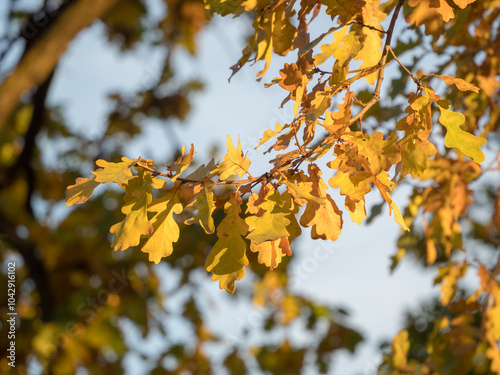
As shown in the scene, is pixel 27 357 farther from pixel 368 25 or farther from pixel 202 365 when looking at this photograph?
pixel 368 25

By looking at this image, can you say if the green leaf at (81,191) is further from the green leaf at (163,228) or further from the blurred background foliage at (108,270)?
the blurred background foliage at (108,270)

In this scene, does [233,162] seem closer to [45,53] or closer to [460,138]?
[460,138]

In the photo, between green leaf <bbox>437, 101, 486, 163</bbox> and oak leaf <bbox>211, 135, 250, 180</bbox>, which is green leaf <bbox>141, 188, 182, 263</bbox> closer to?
oak leaf <bbox>211, 135, 250, 180</bbox>

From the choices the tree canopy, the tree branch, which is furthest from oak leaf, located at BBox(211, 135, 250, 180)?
the tree branch

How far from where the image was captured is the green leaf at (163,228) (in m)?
0.78

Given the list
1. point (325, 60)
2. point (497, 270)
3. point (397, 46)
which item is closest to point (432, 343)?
point (497, 270)

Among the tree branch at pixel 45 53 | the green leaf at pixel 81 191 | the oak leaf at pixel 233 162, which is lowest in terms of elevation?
the tree branch at pixel 45 53

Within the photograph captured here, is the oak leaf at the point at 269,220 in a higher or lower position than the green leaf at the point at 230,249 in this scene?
higher

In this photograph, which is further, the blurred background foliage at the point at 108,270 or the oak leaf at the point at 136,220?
the blurred background foliage at the point at 108,270

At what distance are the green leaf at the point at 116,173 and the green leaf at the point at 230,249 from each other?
16cm

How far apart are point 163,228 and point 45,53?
6.01ft

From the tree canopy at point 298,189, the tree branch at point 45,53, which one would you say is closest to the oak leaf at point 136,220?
the tree canopy at point 298,189

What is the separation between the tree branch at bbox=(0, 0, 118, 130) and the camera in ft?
7.29

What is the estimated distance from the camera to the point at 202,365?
14.6 ft
